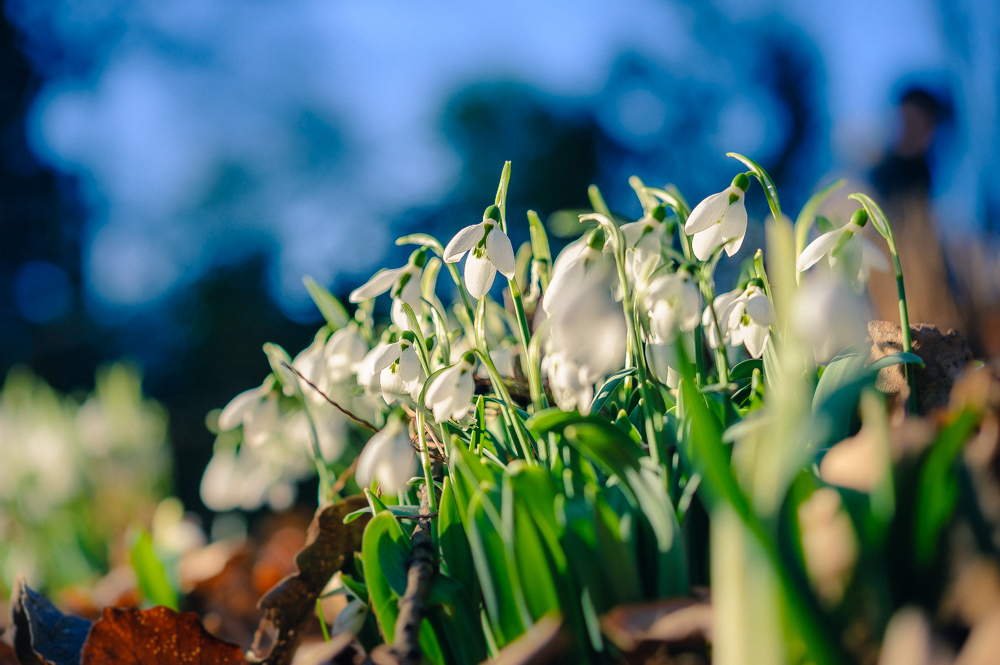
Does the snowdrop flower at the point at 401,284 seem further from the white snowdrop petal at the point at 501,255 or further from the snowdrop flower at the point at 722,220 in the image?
the snowdrop flower at the point at 722,220

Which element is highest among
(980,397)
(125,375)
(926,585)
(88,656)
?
(980,397)

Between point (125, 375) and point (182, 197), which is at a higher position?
point (182, 197)

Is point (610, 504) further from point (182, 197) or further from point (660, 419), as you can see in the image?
point (182, 197)

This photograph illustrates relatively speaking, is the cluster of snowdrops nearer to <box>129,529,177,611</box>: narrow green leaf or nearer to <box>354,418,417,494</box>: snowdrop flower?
<box>354,418,417,494</box>: snowdrop flower

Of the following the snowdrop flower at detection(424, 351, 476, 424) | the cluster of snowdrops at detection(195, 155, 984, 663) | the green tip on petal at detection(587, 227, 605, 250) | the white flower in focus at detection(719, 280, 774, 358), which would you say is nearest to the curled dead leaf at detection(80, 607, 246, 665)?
the cluster of snowdrops at detection(195, 155, 984, 663)

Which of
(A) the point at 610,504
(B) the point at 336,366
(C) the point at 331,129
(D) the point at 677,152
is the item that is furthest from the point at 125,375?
(D) the point at 677,152

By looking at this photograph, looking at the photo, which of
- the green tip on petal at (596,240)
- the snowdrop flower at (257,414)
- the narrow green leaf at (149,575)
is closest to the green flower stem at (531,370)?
the green tip on petal at (596,240)
